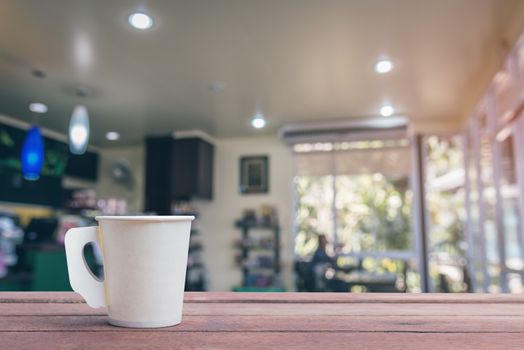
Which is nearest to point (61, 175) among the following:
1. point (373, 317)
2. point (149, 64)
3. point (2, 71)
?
point (2, 71)

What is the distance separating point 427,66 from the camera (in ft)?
12.6

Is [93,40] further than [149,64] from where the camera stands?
No

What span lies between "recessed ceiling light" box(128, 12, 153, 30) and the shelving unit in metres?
3.71

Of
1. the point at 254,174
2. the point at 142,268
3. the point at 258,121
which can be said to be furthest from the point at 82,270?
the point at 254,174

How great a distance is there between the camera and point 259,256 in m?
6.32

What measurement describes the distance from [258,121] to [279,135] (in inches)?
26.5

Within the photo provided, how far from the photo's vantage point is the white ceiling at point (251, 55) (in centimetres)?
287

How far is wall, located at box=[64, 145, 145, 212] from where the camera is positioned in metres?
7.05

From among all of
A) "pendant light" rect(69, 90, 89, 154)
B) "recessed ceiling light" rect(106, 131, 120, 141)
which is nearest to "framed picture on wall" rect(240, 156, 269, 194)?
"recessed ceiling light" rect(106, 131, 120, 141)

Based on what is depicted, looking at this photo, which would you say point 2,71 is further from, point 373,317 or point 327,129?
point 373,317

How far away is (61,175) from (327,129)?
3.89 m

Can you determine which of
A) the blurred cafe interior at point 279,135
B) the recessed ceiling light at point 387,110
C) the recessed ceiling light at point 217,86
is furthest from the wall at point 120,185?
the recessed ceiling light at point 387,110

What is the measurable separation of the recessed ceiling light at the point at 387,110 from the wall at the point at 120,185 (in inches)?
152

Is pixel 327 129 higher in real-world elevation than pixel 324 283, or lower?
higher
